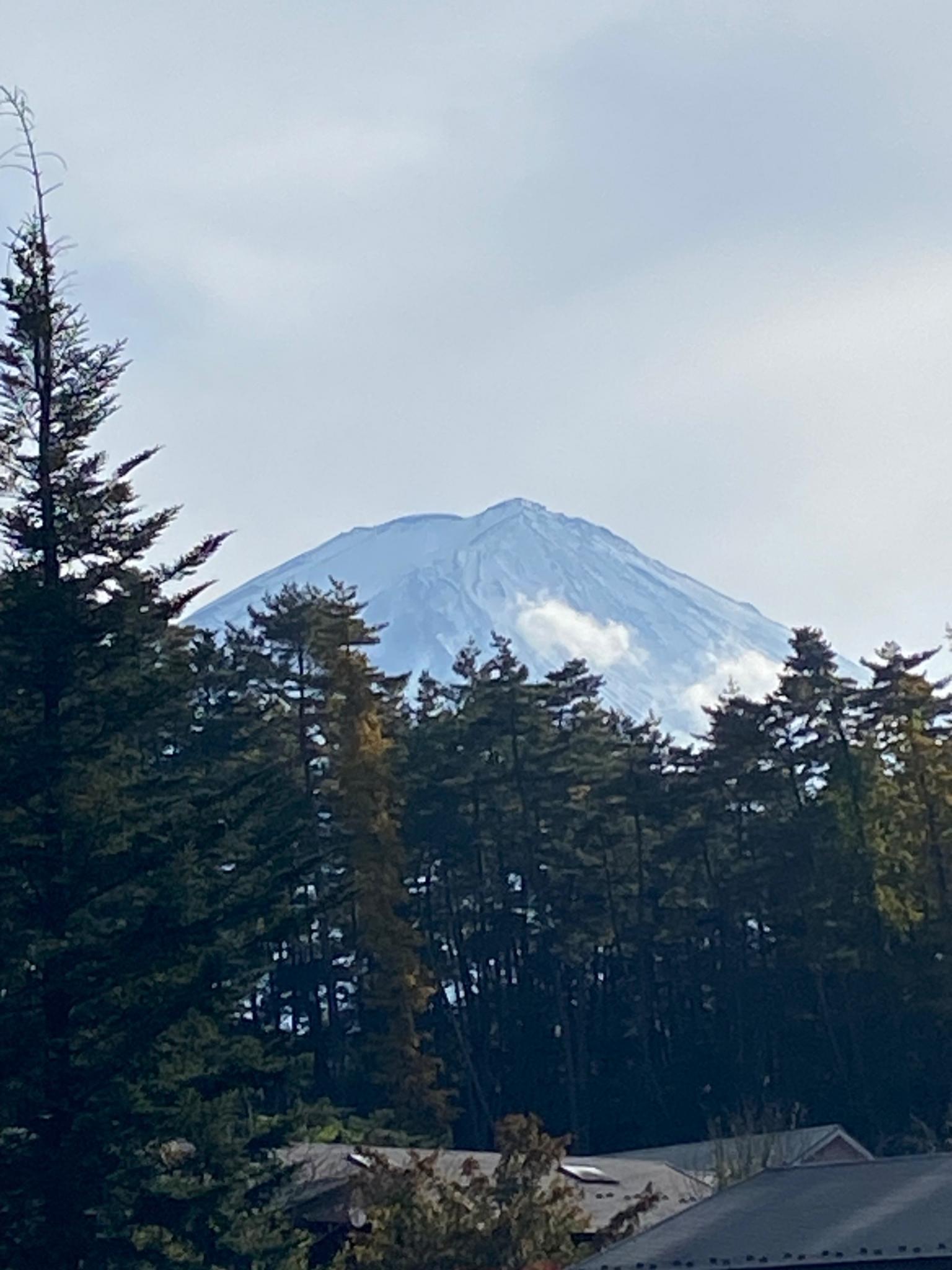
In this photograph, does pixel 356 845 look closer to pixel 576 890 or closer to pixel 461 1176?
pixel 576 890

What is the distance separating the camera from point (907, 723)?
43625 mm

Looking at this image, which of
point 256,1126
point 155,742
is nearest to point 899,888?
point 155,742

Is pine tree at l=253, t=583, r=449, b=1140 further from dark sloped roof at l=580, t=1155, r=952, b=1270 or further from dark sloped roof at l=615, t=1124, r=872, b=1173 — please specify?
dark sloped roof at l=580, t=1155, r=952, b=1270

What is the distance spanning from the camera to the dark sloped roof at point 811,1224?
50.5 feet

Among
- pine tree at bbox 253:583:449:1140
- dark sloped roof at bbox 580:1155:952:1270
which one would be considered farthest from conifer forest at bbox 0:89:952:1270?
dark sloped roof at bbox 580:1155:952:1270

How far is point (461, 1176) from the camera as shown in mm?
26281

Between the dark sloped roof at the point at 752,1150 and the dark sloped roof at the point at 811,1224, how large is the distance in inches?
247

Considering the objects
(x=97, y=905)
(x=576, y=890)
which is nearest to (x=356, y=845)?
(x=576, y=890)

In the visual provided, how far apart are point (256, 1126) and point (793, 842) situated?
87.0 feet

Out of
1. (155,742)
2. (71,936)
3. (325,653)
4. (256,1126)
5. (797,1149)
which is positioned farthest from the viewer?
(325,653)

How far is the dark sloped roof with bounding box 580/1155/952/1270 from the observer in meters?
15.4

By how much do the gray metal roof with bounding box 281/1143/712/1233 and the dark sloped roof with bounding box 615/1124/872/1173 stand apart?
2.72 ft

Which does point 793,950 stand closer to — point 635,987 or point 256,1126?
point 635,987

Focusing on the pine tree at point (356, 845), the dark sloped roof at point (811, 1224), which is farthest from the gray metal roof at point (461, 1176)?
the dark sloped roof at point (811, 1224)
